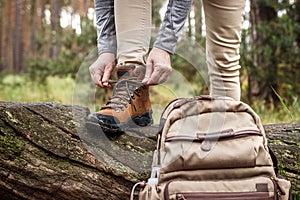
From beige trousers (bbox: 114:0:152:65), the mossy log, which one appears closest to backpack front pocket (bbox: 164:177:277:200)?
the mossy log

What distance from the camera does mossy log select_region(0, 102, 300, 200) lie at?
5.33ft

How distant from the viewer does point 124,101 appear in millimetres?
1706

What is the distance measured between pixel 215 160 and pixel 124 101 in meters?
0.46

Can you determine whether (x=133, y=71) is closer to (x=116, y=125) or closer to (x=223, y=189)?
(x=116, y=125)

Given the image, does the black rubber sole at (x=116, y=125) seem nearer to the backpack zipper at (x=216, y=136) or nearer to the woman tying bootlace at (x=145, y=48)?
the woman tying bootlace at (x=145, y=48)

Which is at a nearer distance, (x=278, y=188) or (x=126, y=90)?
(x=278, y=188)

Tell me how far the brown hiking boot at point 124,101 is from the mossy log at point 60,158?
0.08 metres

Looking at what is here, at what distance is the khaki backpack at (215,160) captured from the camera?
1393 millimetres

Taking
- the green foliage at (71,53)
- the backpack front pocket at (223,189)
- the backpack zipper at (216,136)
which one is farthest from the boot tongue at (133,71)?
the green foliage at (71,53)

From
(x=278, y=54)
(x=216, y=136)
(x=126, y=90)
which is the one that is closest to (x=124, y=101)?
(x=126, y=90)

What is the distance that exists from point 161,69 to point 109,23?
1.27 feet

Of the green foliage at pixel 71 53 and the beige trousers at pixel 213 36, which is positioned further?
the green foliage at pixel 71 53

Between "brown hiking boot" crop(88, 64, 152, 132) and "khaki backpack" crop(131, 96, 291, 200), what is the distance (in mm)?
251

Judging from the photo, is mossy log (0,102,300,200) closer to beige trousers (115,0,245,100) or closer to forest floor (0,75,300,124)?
forest floor (0,75,300,124)
